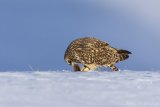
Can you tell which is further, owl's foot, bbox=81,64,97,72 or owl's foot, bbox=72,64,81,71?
owl's foot, bbox=81,64,97,72

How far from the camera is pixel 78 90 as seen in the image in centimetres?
838

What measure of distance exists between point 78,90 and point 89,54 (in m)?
4.21

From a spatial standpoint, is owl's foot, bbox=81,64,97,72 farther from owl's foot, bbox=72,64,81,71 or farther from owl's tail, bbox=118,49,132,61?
owl's tail, bbox=118,49,132,61

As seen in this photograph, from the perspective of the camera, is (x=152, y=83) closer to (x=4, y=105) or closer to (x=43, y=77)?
(x=43, y=77)

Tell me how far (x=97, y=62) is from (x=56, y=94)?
463cm

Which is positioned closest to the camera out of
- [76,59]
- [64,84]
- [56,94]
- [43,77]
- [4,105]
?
[4,105]

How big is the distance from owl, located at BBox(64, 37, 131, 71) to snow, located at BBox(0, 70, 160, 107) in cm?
241

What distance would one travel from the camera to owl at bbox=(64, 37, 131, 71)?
12.5 m

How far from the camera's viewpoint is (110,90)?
8.48 meters

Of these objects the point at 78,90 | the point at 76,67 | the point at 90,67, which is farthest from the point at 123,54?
→ the point at 78,90

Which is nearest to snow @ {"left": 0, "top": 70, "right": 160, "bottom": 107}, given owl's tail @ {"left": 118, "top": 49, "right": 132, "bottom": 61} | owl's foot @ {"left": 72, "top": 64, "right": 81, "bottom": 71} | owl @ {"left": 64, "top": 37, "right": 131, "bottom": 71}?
owl's foot @ {"left": 72, "top": 64, "right": 81, "bottom": 71}

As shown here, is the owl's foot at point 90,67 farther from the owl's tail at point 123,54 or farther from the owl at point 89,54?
the owl's tail at point 123,54

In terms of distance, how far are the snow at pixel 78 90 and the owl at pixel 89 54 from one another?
2.41m

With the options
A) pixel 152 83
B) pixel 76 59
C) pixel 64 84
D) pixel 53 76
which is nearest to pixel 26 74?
pixel 53 76
